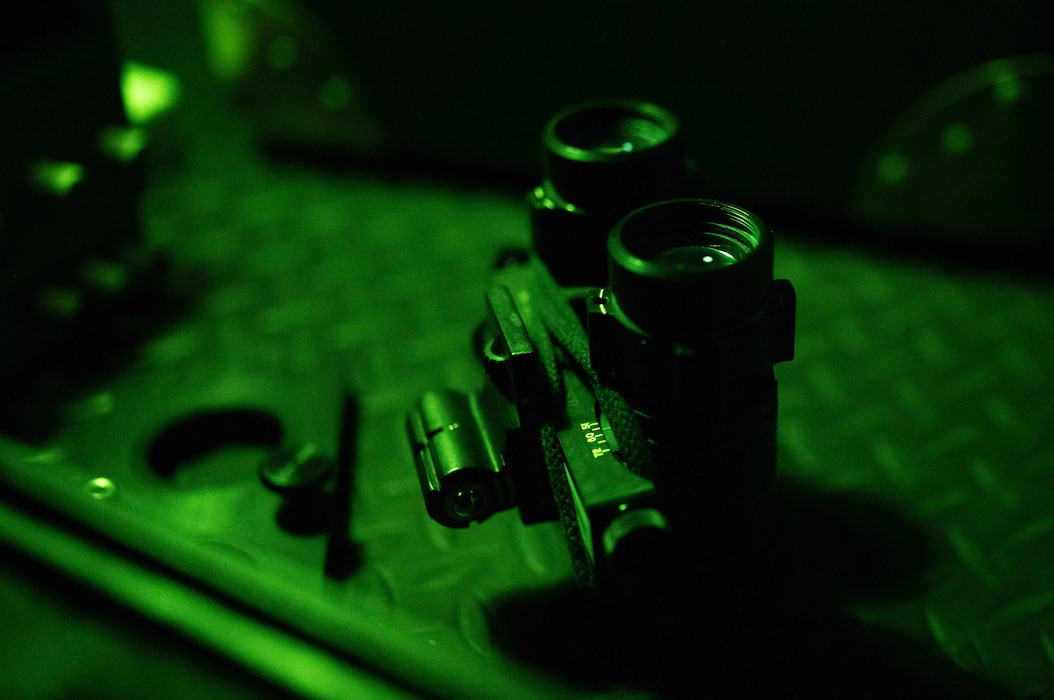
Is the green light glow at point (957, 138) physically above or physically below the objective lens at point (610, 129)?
below

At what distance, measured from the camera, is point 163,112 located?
105 cm

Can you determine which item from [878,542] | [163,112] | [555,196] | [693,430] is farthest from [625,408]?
[163,112]

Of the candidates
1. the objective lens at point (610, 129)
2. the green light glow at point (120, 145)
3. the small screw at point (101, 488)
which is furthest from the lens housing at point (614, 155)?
the green light glow at point (120, 145)

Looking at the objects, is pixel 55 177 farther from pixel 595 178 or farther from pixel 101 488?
pixel 595 178

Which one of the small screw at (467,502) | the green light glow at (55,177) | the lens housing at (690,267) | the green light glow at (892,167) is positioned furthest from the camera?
the green light glow at (892,167)

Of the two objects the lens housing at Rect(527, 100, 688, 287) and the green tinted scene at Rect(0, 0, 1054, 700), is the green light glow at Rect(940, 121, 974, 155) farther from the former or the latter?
the lens housing at Rect(527, 100, 688, 287)

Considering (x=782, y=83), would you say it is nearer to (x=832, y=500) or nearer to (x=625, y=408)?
(x=832, y=500)

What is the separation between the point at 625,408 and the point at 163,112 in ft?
2.79

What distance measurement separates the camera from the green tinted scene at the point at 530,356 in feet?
1.41

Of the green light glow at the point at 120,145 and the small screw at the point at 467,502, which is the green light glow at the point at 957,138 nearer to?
the small screw at the point at 467,502

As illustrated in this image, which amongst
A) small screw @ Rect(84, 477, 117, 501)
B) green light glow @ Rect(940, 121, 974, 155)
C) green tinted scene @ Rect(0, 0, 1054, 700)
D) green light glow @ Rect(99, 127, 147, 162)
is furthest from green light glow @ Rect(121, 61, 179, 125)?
green light glow @ Rect(940, 121, 974, 155)

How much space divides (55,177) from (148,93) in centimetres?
38

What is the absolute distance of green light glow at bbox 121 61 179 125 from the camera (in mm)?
1029

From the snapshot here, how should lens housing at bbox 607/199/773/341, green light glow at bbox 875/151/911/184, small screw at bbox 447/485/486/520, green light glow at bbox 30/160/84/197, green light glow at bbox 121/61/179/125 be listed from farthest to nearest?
1. green light glow at bbox 121/61/179/125
2. green light glow at bbox 875/151/911/184
3. green light glow at bbox 30/160/84/197
4. small screw at bbox 447/485/486/520
5. lens housing at bbox 607/199/773/341
